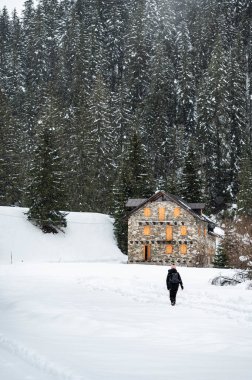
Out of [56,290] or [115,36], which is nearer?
[56,290]

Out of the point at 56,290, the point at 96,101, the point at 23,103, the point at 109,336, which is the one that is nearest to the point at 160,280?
the point at 56,290

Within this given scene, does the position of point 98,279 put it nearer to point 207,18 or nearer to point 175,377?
point 175,377

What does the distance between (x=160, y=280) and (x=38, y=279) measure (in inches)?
292

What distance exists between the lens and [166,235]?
5072 cm

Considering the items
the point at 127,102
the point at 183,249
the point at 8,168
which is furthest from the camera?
the point at 127,102

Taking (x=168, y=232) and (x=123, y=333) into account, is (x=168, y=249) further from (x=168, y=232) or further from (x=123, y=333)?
(x=123, y=333)

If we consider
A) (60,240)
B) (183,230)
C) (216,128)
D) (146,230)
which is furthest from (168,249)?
(216,128)

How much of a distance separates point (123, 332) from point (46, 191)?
134ft

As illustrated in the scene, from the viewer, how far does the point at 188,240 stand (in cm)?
5003

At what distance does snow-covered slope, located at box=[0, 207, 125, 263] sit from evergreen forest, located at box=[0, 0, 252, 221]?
2850 millimetres

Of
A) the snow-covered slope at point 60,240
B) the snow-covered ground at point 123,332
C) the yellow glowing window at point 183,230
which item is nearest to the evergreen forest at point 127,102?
the snow-covered slope at point 60,240

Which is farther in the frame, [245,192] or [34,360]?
[245,192]

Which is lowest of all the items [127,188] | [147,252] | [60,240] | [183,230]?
[147,252]

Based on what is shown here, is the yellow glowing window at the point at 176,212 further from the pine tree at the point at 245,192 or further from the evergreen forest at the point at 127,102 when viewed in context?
the pine tree at the point at 245,192
